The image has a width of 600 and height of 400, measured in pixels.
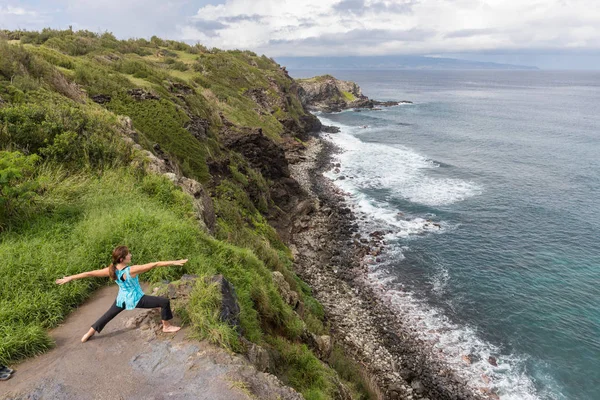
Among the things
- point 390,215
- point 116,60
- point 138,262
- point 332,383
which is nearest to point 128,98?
point 116,60

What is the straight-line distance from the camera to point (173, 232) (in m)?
11.7

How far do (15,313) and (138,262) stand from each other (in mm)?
3052

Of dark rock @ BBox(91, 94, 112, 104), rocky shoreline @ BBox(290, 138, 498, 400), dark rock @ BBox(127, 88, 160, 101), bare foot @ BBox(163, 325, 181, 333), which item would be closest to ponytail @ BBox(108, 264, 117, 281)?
bare foot @ BBox(163, 325, 181, 333)

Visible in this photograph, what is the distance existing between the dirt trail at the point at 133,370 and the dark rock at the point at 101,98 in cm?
2385

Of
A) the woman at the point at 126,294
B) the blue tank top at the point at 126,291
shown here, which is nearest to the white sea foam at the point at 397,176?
the woman at the point at 126,294

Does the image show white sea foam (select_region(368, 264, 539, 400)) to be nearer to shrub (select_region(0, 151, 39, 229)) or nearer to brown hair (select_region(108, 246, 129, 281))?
brown hair (select_region(108, 246, 129, 281))

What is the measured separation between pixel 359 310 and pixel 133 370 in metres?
22.2

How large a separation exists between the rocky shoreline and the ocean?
4.41 feet

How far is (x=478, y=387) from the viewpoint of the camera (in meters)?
21.7

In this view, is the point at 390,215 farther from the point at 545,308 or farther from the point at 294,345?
the point at 294,345

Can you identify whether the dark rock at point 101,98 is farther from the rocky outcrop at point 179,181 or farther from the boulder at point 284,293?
the boulder at point 284,293

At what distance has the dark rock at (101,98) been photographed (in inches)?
1064

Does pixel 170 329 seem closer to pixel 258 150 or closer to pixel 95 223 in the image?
pixel 95 223

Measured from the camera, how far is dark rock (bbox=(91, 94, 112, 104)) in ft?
88.7
